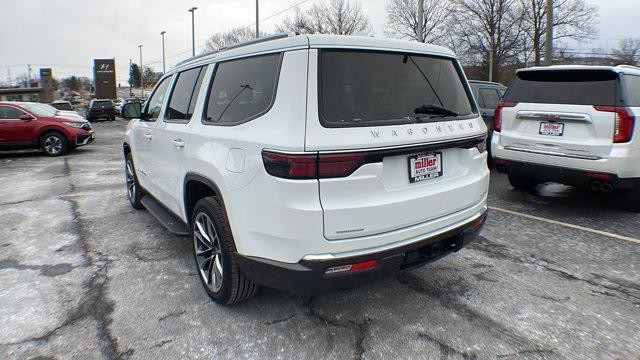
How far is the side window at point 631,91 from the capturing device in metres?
4.65

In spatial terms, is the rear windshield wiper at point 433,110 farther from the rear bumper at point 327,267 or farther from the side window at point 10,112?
the side window at point 10,112

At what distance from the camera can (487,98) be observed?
27.0ft

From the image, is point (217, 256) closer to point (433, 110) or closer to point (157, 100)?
point (433, 110)

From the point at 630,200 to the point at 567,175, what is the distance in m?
1.09

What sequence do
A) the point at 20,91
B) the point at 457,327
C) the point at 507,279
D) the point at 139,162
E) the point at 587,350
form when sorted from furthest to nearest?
the point at 20,91 < the point at 139,162 < the point at 507,279 < the point at 457,327 < the point at 587,350

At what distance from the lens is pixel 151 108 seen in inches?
181

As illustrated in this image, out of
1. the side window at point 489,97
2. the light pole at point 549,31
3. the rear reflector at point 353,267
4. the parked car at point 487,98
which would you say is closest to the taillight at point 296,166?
the rear reflector at point 353,267

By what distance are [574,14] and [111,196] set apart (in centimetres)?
5045

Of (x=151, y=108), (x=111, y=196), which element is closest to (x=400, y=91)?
(x=151, y=108)

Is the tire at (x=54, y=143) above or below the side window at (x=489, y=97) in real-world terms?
below

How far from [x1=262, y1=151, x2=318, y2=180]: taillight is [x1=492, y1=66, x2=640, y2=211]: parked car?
13.0 feet

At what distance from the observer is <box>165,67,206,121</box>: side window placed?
3.43 metres

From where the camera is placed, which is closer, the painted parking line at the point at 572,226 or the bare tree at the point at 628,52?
the painted parking line at the point at 572,226

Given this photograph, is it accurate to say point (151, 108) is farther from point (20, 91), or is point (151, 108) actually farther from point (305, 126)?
point (20, 91)
